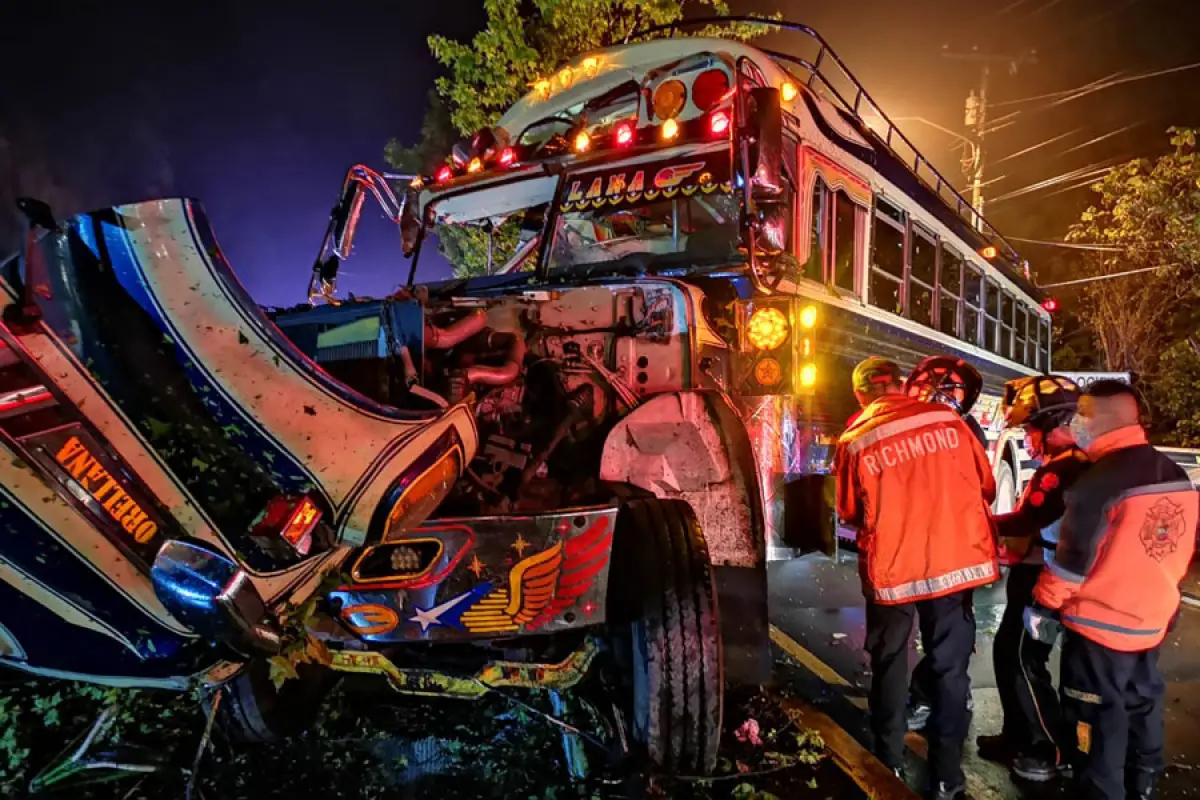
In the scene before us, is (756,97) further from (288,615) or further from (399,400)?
(288,615)

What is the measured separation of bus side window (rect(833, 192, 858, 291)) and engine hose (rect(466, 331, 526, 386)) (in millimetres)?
2410

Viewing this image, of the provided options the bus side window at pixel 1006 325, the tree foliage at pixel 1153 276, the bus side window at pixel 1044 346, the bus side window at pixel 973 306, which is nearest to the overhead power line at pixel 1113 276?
the tree foliage at pixel 1153 276

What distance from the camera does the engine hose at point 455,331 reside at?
2717 mm

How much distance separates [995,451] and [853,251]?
365 centimetres

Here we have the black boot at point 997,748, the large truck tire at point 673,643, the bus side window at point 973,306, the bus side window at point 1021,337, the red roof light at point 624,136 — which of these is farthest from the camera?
the bus side window at point 1021,337

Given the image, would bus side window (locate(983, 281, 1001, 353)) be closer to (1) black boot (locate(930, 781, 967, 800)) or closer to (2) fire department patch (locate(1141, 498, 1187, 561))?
(2) fire department patch (locate(1141, 498, 1187, 561))

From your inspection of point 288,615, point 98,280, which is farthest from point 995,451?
point 98,280

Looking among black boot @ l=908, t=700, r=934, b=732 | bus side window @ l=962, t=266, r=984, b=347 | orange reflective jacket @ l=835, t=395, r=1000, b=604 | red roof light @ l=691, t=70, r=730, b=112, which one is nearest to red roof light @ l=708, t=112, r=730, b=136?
red roof light @ l=691, t=70, r=730, b=112

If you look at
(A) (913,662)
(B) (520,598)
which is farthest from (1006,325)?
(B) (520,598)

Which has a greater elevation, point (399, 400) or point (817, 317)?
point (817, 317)

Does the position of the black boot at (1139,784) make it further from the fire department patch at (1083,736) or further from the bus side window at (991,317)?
the bus side window at (991,317)

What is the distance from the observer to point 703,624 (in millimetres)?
2639

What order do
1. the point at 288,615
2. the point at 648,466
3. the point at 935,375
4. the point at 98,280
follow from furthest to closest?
the point at 935,375, the point at 648,466, the point at 288,615, the point at 98,280

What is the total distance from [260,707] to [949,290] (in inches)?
256
